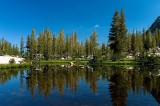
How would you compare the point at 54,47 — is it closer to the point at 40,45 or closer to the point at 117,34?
the point at 40,45

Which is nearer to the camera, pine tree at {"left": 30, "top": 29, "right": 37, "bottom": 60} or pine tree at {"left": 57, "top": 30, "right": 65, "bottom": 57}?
pine tree at {"left": 30, "top": 29, "right": 37, "bottom": 60}

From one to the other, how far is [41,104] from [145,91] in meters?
10.4

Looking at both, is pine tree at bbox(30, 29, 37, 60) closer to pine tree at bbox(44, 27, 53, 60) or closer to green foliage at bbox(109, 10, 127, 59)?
pine tree at bbox(44, 27, 53, 60)

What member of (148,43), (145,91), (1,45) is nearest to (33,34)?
(1,45)

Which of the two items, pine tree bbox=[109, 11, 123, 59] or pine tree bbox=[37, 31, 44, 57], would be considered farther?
pine tree bbox=[37, 31, 44, 57]

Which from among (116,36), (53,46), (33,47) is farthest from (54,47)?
(116,36)

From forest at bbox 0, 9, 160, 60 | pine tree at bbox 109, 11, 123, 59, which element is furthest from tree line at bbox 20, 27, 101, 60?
pine tree at bbox 109, 11, 123, 59

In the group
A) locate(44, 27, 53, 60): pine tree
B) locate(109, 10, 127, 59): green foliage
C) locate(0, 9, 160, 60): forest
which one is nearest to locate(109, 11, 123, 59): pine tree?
locate(109, 10, 127, 59): green foliage

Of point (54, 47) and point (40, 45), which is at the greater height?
point (40, 45)

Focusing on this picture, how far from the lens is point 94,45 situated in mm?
125312

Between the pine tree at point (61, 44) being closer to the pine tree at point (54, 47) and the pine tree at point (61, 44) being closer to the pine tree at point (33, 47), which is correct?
the pine tree at point (54, 47)

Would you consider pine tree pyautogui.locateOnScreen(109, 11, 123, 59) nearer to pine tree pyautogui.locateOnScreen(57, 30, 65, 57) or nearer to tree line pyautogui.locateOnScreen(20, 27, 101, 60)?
tree line pyautogui.locateOnScreen(20, 27, 101, 60)

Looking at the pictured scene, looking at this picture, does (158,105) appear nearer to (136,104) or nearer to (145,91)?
(136,104)

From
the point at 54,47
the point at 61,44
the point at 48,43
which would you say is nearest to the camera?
the point at 48,43
